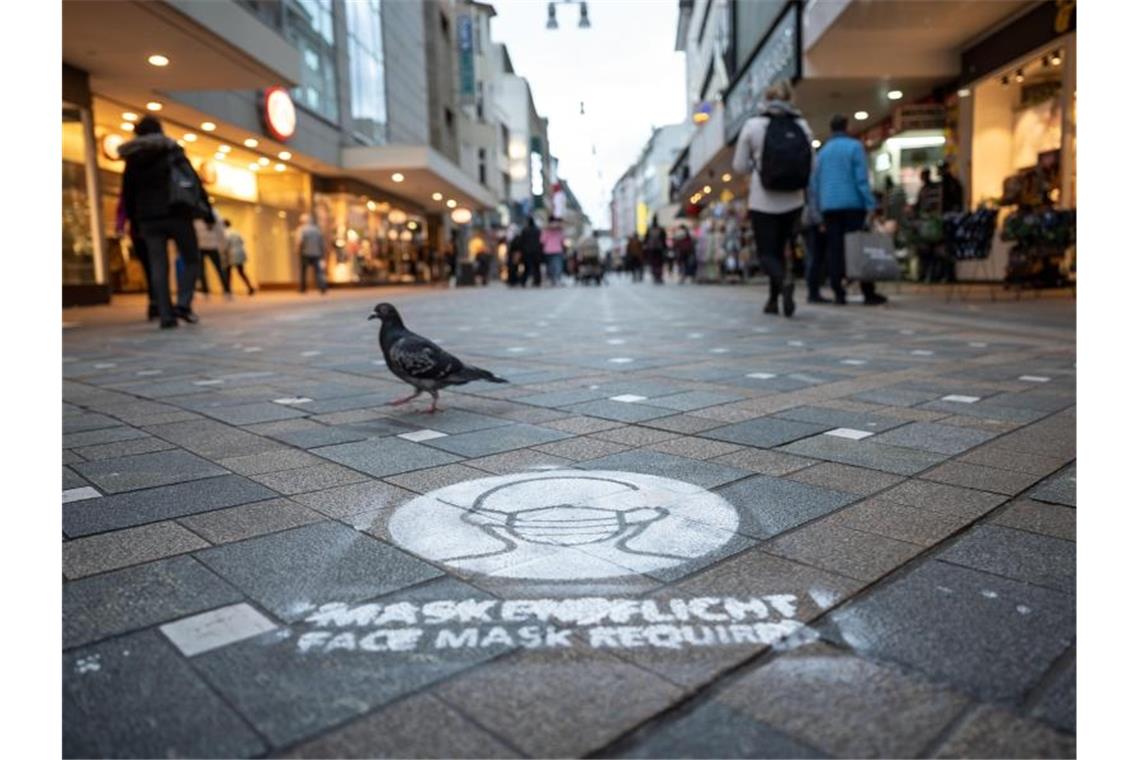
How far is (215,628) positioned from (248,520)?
0.70 meters

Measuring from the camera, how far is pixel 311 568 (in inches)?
72.6

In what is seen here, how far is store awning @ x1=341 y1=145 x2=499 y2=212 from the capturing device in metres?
25.3

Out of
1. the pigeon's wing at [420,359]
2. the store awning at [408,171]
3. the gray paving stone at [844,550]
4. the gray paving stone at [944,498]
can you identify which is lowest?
the gray paving stone at [844,550]

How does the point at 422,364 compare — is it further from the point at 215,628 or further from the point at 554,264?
the point at 554,264

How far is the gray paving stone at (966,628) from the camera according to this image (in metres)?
1.35

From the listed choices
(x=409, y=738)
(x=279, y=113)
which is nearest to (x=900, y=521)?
(x=409, y=738)

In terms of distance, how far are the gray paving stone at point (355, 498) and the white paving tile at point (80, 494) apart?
627mm

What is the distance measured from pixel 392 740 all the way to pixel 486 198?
129 feet

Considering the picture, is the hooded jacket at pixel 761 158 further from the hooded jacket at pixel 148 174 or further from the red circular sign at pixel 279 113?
the red circular sign at pixel 279 113

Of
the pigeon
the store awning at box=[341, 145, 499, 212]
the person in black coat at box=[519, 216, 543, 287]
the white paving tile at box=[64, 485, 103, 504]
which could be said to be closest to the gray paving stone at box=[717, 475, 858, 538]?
the pigeon

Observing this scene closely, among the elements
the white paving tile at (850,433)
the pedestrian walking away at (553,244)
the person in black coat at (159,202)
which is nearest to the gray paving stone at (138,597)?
the white paving tile at (850,433)

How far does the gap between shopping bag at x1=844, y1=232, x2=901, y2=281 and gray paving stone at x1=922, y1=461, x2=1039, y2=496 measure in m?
7.73
